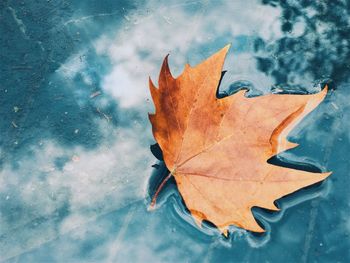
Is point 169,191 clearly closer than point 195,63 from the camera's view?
Yes

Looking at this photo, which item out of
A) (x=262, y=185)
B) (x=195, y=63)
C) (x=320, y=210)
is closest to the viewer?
(x=262, y=185)

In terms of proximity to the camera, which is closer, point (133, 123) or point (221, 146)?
point (221, 146)

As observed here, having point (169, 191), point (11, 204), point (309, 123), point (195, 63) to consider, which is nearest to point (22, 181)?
point (11, 204)

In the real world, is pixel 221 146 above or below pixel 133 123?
above

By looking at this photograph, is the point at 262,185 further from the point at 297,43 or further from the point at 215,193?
the point at 297,43
